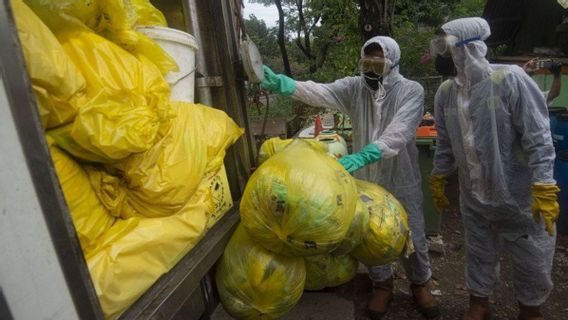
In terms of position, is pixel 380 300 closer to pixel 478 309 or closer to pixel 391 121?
pixel 478 309

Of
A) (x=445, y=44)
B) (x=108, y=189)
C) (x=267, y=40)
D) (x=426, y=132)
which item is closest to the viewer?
(x=108, y=189)

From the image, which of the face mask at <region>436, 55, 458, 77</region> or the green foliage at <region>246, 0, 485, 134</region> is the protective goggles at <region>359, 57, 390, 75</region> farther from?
the green foliage at <region>246, 0, 485, 134</region>

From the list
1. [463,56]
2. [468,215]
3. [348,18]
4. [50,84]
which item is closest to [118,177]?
[50,84]

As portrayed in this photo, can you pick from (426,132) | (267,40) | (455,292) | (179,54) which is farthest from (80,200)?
(267,40)

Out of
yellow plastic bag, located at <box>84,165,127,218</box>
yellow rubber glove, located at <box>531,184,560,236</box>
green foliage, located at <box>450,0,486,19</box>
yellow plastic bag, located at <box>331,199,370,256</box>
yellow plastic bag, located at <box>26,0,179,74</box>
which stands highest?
green foliage, located at <box>450,0,486,19</box>

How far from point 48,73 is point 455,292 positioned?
10.9ft

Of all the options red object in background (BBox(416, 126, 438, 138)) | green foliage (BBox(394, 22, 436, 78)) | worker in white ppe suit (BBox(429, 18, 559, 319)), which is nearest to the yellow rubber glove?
worker in white ppe suit (BBox(429, 18, 559, 319))

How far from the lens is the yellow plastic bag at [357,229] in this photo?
159cm

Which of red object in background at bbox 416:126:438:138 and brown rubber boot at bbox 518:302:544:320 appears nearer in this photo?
brown rubber boot at bbox 518:302:544:320

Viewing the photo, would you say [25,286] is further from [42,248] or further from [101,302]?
[101,302]

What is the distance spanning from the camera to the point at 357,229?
1.62 m

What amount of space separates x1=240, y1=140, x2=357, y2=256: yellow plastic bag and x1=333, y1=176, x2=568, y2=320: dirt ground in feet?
5.06

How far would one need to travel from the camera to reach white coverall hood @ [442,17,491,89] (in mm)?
2268

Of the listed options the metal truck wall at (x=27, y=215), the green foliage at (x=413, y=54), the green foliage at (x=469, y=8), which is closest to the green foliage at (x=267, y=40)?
the green foliage at (x=469, y=8)
